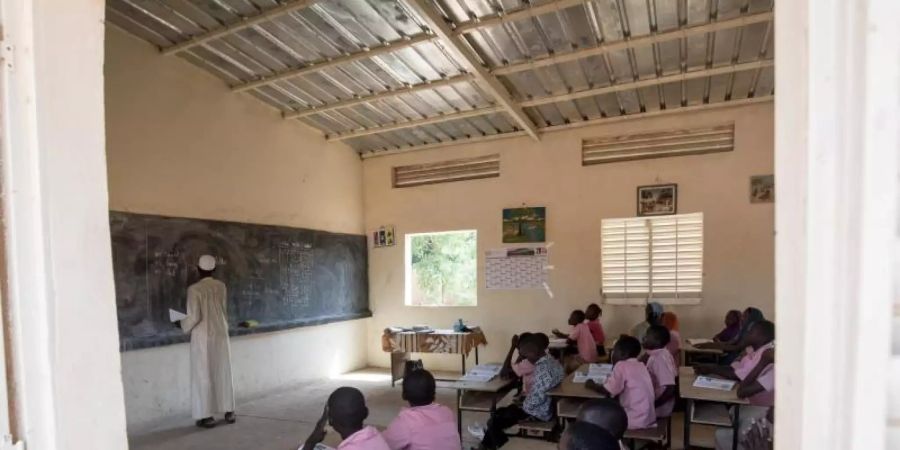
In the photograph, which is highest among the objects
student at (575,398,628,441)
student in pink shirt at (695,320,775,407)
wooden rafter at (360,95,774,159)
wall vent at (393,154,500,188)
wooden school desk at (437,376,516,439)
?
wooden rafter at (360,95,774,159)

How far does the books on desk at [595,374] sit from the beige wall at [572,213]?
94.4 inches

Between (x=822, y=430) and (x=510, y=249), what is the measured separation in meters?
5.94

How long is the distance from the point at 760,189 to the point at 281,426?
18.4 ft

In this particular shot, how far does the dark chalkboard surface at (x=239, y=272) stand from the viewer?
413 cm

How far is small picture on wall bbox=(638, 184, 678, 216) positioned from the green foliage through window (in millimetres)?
2357

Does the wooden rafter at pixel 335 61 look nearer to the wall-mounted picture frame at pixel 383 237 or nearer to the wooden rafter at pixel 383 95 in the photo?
the wooden rafter at pixel 383 95

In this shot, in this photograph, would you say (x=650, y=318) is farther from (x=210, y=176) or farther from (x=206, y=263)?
(x=210, y=176)

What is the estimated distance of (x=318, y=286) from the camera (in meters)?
6.21

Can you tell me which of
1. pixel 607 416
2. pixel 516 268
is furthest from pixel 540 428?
pixel 516 268

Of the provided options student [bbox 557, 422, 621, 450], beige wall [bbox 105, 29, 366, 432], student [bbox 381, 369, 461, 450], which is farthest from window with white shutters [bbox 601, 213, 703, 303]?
student [bbox 557, 422, 621, 450]

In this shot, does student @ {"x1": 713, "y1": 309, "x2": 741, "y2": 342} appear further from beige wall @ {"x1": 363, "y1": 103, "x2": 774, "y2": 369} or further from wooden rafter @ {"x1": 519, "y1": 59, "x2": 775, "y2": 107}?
wooden rafter @ {"x1": 519, "y1": 59, "x2": 775, "y2": 107}

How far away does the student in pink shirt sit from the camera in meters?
2.57

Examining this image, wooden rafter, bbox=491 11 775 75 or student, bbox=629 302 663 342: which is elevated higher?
wooden rafter, bbox=491 11 775 75

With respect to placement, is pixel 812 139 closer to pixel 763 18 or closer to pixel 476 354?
pixel 763 18
